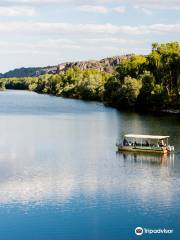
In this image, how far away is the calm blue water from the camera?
37.6 m

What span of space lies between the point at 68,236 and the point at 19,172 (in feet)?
58.9

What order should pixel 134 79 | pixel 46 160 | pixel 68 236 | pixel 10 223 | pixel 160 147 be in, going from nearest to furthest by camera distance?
pixel 68 236, pixel 10 223, pixel 46 160, pixel 160 147, pixel 134 79

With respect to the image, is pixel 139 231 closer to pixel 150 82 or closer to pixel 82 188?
pixel 82 188

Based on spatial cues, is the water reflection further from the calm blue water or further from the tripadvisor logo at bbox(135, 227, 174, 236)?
the tripadvisor logo at bbox(135, 227, 174, 236)

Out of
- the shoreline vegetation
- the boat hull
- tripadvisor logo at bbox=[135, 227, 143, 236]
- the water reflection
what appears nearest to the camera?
tripadvisor logo at bbox=[135, 227, 143, 236]

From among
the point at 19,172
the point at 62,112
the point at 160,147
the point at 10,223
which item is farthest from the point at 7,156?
the point at 62,112

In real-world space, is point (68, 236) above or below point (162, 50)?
below

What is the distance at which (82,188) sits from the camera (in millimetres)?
46625

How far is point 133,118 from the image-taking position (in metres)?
102

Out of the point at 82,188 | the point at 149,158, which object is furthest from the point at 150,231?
the point at 149,158

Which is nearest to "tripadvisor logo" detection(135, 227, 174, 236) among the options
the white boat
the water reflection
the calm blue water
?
the calm blue water

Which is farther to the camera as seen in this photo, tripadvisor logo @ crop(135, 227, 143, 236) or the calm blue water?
the calm blue water

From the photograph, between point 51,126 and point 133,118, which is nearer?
point 51,126

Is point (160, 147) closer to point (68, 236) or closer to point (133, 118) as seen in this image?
point (68, 236)
